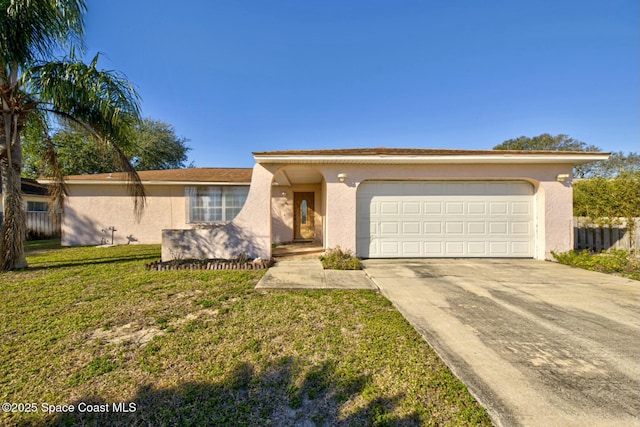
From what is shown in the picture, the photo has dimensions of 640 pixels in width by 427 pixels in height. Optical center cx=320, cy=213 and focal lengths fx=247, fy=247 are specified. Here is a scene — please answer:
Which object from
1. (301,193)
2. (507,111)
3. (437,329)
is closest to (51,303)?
(437,329)

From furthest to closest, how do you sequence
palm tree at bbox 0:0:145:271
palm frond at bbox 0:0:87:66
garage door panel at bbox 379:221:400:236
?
garage door panel at bbox 379:221:400:236 → palm tree at bbox 0:0:145:271 → palm frond at bbox 0:0:87:66

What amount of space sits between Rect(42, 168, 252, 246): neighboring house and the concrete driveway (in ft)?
28.0

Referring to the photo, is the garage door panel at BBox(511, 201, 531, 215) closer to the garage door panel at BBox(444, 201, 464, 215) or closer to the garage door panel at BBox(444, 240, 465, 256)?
the garage door panel at BBox(444, 201, 464, 215)

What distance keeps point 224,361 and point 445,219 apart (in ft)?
24.5

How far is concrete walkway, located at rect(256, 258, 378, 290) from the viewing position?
16.6 feet

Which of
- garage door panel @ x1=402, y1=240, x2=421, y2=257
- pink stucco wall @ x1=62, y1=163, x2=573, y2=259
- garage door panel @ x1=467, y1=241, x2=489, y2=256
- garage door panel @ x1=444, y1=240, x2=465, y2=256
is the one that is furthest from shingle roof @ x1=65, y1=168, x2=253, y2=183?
garage door panel @ x1=467, y1=241, x2=489, y2=256

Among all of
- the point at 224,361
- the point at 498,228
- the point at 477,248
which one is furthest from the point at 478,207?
the point at 224,361

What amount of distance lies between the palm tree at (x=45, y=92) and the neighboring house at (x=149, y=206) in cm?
468

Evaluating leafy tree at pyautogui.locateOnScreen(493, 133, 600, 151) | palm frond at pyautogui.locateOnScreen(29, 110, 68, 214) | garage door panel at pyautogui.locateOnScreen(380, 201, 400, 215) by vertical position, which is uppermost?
leafy tree at pyautogui.locateOnScreen(493, 133, 600, 151)

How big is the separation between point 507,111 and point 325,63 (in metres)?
10.3

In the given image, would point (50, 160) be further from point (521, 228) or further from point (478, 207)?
point (521, 228)

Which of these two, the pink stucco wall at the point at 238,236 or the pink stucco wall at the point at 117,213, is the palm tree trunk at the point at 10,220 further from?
the pink stucco wall at the point at 117,213

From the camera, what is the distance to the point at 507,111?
532 inches

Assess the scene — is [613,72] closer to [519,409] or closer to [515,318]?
[515,318]
